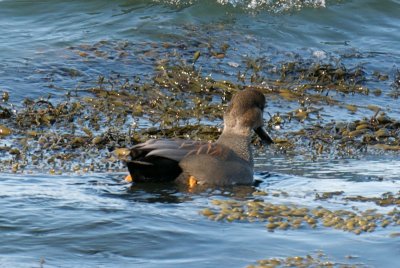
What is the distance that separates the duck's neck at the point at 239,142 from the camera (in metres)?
10.5

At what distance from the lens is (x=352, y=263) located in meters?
7.59

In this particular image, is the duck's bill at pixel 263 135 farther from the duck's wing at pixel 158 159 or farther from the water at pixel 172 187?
the duck's wing at pixel 158 159

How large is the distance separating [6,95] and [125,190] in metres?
4.01

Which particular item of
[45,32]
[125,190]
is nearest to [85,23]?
[45,32]

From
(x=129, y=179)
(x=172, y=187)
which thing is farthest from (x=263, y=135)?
(x=129, y=179)

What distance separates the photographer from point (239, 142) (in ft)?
34.7

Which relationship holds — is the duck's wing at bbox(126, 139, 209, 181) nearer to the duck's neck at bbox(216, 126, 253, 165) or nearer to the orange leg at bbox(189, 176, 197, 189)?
the orange leg at bbox(189, 176, 197, 189)

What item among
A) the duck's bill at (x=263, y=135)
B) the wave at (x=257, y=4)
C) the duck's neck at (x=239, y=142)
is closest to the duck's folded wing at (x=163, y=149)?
the duck's neck at (x=239, y=142)

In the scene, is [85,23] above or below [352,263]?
above

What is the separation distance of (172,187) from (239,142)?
95 cm

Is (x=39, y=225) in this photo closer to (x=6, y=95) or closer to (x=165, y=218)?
(x=165, y=218)

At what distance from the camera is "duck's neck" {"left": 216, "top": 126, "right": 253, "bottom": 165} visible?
34.3ft

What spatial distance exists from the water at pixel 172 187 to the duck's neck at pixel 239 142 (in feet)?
1.23

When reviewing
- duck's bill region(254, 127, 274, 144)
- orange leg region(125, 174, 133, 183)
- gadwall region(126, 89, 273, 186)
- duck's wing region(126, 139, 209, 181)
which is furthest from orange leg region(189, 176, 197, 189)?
duck's bill region(254, 127, 274, 144)
